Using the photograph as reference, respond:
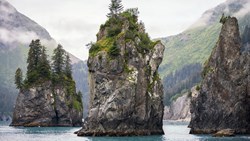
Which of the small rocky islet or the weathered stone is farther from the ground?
the small rocky islet

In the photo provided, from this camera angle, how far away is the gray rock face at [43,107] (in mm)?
181250

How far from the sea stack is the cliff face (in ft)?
46.2

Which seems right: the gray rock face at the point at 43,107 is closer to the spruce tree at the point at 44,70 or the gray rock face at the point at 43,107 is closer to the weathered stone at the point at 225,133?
the spruce tree at the point at 44,70

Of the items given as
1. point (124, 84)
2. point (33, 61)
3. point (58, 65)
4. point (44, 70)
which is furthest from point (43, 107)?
point (124, 84)

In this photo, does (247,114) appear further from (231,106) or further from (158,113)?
(158,113)

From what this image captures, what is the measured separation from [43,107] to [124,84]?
2975 inches

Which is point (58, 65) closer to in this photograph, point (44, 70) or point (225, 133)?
point (44, 70)

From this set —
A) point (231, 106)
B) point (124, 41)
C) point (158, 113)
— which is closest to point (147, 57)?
point (124, 41)

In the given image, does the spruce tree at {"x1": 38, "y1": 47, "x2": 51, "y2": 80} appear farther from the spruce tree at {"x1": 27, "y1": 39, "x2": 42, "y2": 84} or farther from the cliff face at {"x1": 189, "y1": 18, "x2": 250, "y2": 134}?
the cliff face at {"x1": 189, "y1": 18, "x2": 250, "y2": 134}

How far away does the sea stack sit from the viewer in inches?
4466

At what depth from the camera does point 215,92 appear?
4902 inches

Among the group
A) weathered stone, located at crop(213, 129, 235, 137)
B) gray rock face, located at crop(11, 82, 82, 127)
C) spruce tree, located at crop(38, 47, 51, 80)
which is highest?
spruce tree, located at crop(38, 47, 51, 80)

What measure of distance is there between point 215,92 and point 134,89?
2461 centimetres

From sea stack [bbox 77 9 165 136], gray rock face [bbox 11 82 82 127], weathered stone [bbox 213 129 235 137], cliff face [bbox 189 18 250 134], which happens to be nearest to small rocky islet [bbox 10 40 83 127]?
gray rock face [bbox 11 82 82 127]
